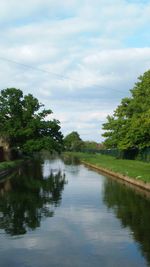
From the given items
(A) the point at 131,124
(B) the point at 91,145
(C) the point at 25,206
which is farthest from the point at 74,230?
(B) the point at 91,145

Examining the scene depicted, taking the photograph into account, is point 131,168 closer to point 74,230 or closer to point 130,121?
point 130,121

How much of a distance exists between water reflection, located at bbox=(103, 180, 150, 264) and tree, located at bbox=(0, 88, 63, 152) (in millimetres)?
41858

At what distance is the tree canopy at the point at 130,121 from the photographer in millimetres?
56050

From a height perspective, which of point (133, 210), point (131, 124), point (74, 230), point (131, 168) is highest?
point (131, 124)

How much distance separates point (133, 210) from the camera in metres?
18.9

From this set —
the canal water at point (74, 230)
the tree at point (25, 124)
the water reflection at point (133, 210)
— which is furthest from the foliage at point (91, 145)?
the canal water at point (74, 230)

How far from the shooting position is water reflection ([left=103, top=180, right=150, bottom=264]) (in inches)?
512

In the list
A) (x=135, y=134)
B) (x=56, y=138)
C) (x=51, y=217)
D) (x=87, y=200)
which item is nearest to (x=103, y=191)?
(x=87, y=200)

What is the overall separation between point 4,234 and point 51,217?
3.35 m

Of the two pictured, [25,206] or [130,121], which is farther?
[130,121]

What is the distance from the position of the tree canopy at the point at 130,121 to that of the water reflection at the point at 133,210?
27.9 meters

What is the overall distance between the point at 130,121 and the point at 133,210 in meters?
44.1

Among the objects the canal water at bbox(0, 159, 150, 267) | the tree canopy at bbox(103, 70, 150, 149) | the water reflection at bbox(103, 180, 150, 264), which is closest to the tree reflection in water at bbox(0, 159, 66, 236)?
the canal water at bbox(0, 159, 150, 267)

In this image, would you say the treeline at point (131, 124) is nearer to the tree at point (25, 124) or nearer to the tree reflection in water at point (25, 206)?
the tree at point (25, 124)
